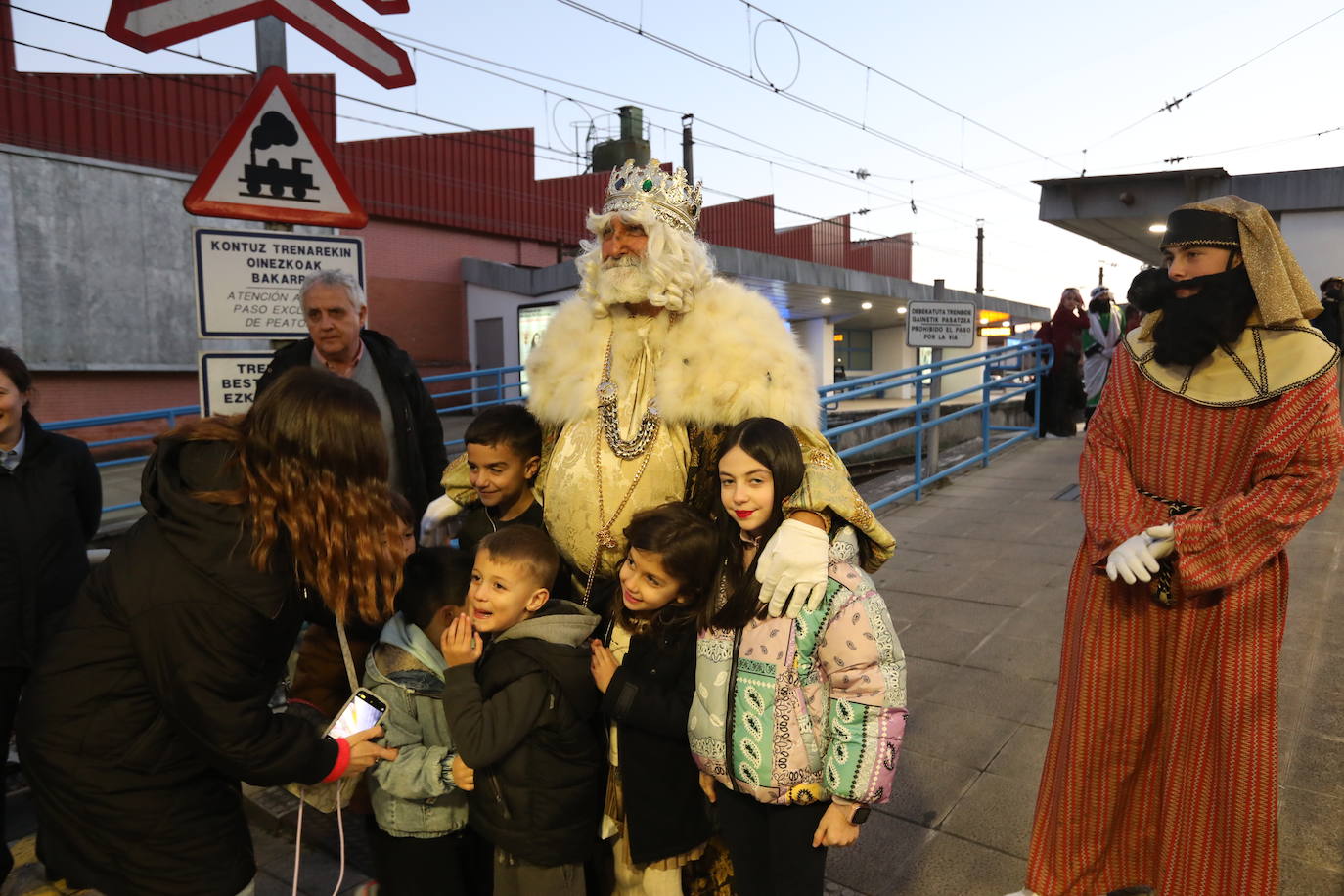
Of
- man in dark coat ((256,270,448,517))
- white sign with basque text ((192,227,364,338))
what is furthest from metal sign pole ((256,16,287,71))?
man in dark coat ((256,270,448,517))

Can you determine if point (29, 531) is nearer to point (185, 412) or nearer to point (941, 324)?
point (185, 412)

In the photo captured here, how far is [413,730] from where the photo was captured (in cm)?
209

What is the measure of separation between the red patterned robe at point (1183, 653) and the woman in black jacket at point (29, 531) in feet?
9.64

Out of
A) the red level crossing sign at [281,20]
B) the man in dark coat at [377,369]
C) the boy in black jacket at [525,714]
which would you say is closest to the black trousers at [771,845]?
the boy in black jacket at [525,714]

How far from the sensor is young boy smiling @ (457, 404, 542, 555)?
7.87 feet

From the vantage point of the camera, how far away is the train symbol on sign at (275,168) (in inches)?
120

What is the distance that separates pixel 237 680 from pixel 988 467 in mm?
8414

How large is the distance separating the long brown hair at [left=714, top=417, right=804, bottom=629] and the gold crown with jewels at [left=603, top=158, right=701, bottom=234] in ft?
2.27

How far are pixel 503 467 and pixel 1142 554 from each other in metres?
1.63

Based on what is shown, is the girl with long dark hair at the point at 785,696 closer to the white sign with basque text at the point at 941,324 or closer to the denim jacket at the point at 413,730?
the denim jacket at the point at 413,730

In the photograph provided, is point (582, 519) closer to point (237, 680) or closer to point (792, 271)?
point (237, 680)

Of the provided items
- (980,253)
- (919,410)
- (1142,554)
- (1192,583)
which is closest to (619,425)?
(1142,554)

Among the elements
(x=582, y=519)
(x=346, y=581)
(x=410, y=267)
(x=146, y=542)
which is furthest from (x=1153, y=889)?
(x=410, y=267)

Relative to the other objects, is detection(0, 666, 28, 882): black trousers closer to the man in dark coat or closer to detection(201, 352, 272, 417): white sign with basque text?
detection(201, 352, 272, 417): white sign with basque text
